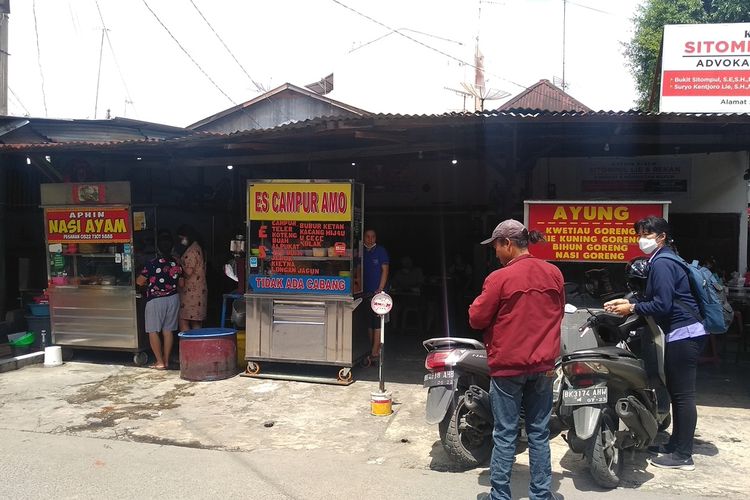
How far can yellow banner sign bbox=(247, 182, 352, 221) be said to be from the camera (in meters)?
6.69

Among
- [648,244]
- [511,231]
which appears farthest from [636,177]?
[511,231]

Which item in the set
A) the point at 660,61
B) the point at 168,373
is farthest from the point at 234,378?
the point at 660,61

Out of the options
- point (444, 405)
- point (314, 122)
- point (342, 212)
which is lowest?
point (444, 405)

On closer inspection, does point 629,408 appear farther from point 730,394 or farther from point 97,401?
point 97,401

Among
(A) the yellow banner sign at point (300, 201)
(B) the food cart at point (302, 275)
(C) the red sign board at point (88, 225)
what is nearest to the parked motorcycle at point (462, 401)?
(B) the food cart at point (302, 275)

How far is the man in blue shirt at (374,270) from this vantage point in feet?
24.2

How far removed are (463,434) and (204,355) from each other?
149 inches

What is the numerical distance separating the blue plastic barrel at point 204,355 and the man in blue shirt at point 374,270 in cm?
191

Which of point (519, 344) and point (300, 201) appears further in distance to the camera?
point (300, 201)

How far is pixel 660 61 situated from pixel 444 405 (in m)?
9.25

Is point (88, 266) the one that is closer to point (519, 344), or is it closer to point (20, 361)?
point (20, 361)

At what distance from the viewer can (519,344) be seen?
3.30 m

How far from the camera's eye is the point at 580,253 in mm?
5922

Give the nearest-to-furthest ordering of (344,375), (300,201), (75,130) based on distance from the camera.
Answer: (344,375), (300,201), (75,130)
